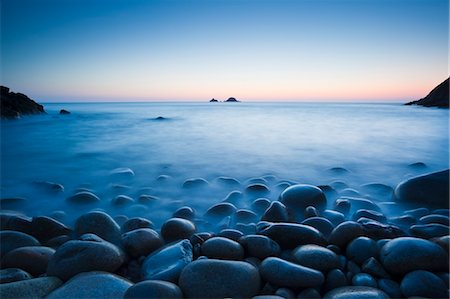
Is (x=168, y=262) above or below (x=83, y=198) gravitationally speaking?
below

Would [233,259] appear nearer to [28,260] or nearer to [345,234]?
[345,234]

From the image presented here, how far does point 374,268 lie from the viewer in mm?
2277

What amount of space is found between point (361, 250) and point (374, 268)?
0.20 meters

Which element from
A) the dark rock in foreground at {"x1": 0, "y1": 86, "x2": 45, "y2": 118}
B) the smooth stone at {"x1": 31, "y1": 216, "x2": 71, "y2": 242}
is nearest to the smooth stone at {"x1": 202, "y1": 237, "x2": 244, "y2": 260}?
the smooth stone at {"x1": 31, "y1": 216, "x2": 71, "y2": 242}

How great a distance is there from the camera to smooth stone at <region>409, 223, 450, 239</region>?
9.31 ft

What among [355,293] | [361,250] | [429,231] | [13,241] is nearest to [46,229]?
[13,241]

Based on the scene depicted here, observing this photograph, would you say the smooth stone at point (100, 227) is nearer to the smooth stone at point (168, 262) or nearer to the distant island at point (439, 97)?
the smooth stone at point (168, 262)

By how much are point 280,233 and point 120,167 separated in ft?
15.8

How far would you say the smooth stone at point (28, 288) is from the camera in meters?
2.04

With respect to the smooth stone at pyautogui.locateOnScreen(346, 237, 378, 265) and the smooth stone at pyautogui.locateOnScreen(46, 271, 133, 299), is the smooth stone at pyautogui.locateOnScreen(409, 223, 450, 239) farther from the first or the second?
the smooth stone at pyautogui.locateOnScreen(46, 271, 133, 299)

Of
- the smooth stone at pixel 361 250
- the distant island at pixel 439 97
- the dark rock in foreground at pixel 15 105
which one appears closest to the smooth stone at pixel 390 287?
the smooth stone at pixel 361 250

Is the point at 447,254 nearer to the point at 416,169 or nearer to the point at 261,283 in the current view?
the point at 261,283

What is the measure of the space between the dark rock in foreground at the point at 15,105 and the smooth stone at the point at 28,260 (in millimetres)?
20337

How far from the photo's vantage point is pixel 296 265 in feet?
7.21
